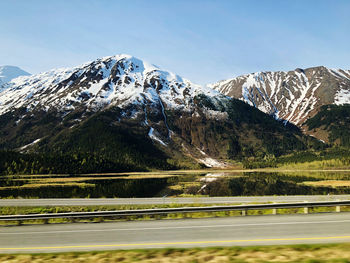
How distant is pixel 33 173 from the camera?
170 m

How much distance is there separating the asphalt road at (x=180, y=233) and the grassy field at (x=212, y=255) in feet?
4.23

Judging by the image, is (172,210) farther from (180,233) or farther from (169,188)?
(169,188)

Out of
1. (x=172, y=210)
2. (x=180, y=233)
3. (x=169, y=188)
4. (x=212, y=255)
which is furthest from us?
(x=169, y=188)

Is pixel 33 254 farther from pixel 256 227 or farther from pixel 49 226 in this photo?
pixel 256 227

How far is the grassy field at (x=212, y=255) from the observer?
485 inches

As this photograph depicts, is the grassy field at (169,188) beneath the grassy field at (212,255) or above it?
beneath

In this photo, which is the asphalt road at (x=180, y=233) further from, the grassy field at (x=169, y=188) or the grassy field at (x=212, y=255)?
the grassy field at (x=169, y=188)

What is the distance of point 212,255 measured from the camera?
1312 cm

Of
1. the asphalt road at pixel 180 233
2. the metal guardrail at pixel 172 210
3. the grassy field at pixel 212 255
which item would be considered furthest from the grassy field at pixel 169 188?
the grassy field at pixel 212 255

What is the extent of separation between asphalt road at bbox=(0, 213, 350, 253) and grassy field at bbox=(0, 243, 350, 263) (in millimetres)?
1289

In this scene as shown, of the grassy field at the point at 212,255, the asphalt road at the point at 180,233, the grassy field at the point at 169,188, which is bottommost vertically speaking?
the grassy field at the point at 169,188

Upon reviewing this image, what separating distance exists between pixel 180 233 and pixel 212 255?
17.5 feet

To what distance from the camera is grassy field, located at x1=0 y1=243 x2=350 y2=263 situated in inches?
485

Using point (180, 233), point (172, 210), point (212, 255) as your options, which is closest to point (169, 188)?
point (172, 210)
